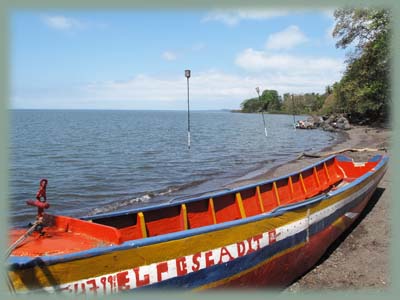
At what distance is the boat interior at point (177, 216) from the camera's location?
5062 millimetres

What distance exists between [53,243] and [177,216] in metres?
2.66

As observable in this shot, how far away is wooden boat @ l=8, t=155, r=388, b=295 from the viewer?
4160 millimetres

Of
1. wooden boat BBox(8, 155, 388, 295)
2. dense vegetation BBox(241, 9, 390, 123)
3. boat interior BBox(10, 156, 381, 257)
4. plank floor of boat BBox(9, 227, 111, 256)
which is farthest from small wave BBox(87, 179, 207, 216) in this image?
dense vegetation BBox(241, 9, 390, 123)

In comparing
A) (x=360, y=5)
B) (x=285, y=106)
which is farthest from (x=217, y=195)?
(x=285, y=106)

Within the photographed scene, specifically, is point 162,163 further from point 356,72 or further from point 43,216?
point 356,72

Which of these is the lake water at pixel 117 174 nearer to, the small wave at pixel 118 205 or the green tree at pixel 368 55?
the small wave at pixel 118 205

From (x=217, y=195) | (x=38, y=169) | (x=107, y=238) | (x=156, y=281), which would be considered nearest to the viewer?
(x=156, y=281)

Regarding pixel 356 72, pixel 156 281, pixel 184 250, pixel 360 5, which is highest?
pixel 360 5

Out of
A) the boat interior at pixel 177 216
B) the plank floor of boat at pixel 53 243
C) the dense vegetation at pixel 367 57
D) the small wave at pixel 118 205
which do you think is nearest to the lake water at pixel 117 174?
the small wave at pixel 118 205

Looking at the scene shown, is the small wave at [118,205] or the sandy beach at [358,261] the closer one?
the sandy beach at [358,261]

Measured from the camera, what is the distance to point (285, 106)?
185 metres

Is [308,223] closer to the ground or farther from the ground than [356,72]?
closer to the ground

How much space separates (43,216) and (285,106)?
7326 inches

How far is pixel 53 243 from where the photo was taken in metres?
5.07
